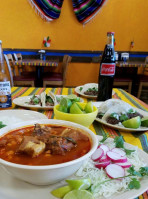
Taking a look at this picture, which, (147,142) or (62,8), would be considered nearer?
(147,142)

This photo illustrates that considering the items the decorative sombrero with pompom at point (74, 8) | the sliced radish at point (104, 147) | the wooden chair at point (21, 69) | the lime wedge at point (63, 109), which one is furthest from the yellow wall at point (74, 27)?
the sliced radish at point (104, 147)

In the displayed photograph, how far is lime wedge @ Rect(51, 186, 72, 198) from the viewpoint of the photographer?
21.0 inches

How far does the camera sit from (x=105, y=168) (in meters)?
0.65

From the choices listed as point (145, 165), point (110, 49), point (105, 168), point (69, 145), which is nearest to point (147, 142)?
point (145, 165)

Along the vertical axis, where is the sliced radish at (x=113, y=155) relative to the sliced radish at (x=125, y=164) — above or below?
above

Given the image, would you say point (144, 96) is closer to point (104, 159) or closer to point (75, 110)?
point (75, 110)

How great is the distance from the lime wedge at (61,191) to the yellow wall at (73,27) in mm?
5378

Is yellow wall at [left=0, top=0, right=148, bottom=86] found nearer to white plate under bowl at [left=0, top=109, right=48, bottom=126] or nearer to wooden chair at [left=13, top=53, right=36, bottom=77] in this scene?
wooden chair at [left=13, top=53, right=36, bottom=77]

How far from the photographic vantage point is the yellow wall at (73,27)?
5.26 metres

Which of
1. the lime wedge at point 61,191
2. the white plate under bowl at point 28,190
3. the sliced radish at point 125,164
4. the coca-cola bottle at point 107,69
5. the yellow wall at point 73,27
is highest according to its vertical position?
the yellow wall at point 73,27

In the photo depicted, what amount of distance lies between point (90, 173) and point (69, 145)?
5.0 inches

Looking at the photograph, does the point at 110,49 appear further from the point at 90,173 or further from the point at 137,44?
the point at 137,44

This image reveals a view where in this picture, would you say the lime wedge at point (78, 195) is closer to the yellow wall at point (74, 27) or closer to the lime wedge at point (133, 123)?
the lime wedge at point (133, 123)

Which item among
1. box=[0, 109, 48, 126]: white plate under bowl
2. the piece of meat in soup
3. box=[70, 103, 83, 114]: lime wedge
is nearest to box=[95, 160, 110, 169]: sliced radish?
the piece of meat in soup
